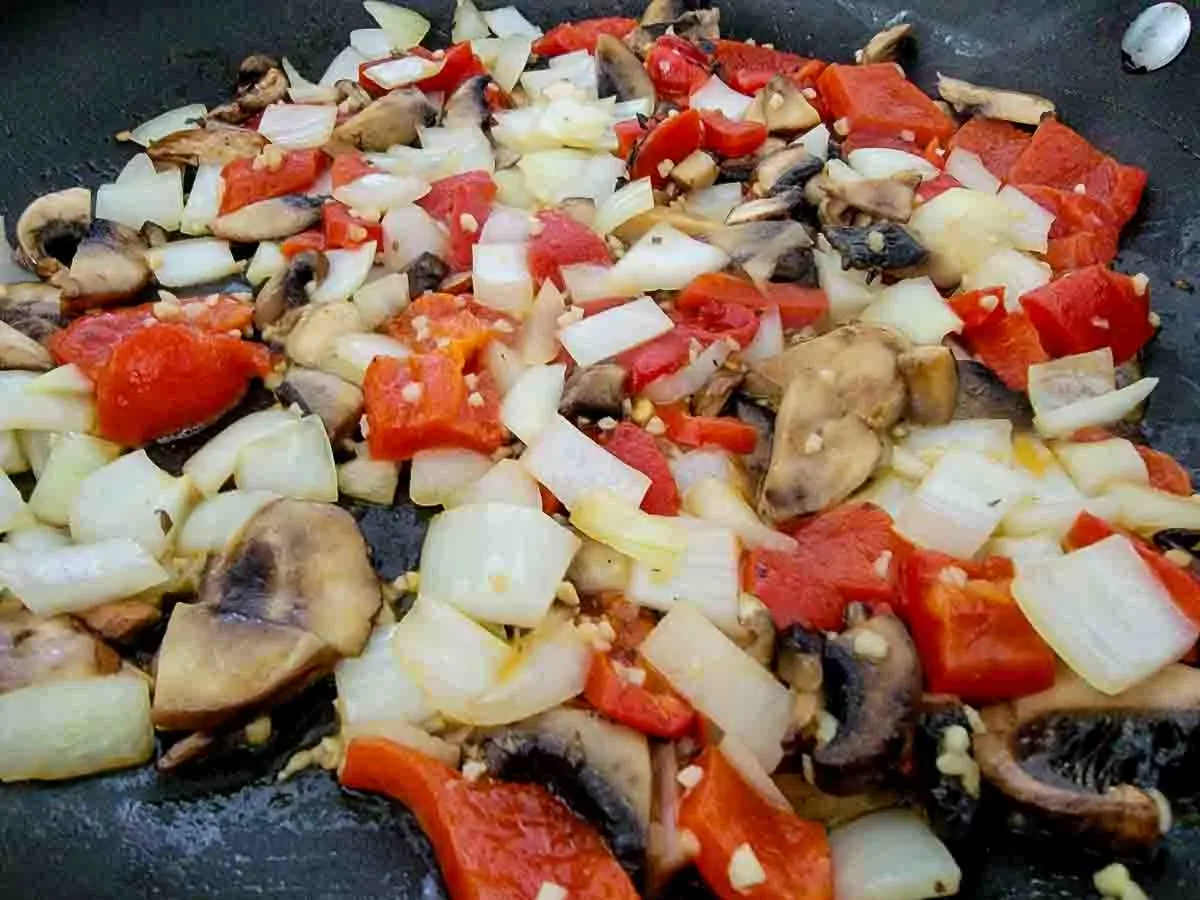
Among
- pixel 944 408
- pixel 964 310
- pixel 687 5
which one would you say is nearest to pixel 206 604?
pixel 944 408

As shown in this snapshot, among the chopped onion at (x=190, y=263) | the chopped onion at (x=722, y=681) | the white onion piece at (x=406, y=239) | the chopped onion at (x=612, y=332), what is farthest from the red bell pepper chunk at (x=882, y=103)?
the chopped onion at (x=722, y=681)

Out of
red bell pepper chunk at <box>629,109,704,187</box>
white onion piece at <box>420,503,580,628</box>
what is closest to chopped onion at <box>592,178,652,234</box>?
red bell pepper chunk at <box>629,109,704,187</box>

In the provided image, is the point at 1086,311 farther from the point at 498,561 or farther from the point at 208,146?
the point at 208,146

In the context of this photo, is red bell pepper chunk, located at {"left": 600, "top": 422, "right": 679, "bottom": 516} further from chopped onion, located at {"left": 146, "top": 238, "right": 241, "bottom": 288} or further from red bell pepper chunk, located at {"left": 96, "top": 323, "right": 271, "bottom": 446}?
chopped onion, located at {"left": 146, "top": 238, "right": 241, "bottom": 288}

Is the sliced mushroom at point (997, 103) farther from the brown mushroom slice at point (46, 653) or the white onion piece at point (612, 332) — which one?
the brown mushroom slice at point (46, 653)

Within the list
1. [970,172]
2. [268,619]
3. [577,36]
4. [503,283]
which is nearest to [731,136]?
[970,172]
